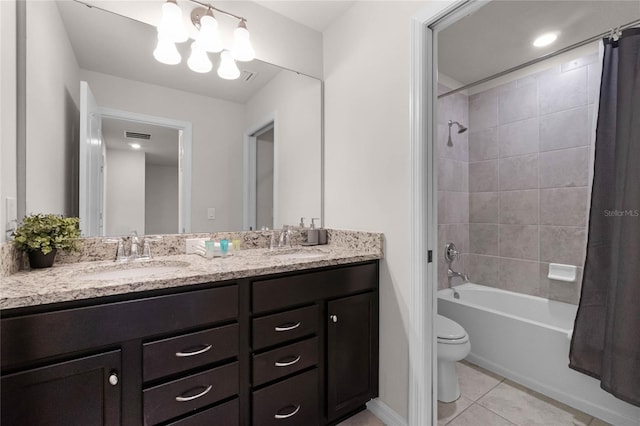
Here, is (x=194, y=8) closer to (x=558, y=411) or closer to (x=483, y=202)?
(x=483, y=202)

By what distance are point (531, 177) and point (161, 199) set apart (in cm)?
277

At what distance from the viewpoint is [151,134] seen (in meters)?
1.60

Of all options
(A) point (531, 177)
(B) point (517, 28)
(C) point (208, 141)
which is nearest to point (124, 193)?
(C) point (208, 141)

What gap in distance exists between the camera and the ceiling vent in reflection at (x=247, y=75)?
186cm

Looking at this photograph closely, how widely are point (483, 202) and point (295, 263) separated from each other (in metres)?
2.21

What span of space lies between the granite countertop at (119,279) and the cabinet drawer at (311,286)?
5 cm

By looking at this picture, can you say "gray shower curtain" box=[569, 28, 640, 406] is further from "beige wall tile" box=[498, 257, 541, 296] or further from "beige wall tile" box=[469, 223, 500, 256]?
"beige wall tile" box=[469, 223, 500, 256]

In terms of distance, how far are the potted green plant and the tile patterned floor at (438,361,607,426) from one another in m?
2.04

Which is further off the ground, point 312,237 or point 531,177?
point 531,177

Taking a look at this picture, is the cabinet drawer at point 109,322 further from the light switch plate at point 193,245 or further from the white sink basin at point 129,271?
the light switch plate at point 193,245

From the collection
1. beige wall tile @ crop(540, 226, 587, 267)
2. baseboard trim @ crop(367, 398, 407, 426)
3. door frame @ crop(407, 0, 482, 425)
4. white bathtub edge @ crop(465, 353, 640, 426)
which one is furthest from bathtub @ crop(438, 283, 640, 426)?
baseboard trim @ crop(367, 398, 407, 426)

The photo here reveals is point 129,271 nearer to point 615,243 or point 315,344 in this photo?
point 315,344

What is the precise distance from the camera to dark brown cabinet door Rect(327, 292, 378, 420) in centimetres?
145

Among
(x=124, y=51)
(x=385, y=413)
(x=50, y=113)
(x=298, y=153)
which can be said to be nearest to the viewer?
(x=50, y=113)
